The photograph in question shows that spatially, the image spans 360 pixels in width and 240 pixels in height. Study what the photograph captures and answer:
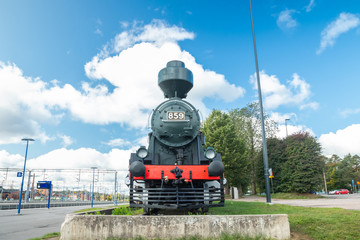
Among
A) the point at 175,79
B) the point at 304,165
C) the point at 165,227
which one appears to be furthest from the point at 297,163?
the point at 165,227

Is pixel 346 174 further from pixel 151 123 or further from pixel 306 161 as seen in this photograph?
pixel 151 123

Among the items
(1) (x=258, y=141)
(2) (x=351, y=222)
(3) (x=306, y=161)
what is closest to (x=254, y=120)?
(1) (x=258, y=141)

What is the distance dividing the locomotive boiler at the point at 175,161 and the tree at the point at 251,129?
70.2ft

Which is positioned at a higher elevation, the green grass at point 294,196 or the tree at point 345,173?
the tree at point 345,173

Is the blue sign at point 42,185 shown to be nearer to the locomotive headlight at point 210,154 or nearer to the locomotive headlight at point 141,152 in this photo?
the locomotive headlight at point 141,152

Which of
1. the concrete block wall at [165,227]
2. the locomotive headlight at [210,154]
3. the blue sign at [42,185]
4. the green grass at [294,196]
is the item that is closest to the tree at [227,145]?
the green grass at [294,196]

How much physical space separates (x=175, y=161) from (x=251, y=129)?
24.3m

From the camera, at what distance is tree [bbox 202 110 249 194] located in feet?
74.2

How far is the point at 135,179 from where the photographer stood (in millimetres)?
5957

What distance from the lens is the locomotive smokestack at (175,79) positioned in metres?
8.04

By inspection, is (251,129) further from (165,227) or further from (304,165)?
(165,227)

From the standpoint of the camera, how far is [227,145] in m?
22.8

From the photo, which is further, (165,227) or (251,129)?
(251,129)

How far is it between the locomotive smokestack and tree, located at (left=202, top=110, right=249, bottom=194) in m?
14.9
